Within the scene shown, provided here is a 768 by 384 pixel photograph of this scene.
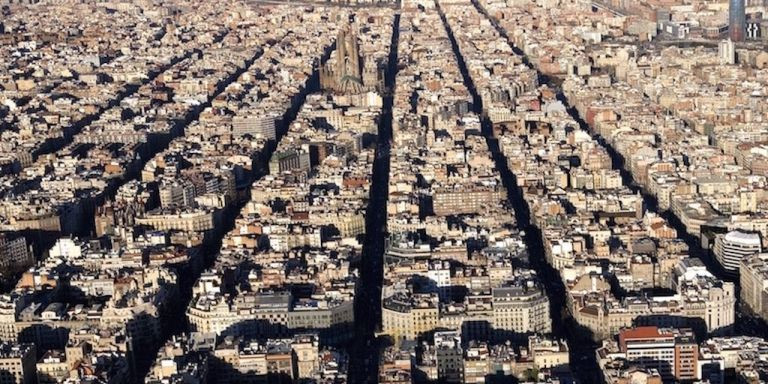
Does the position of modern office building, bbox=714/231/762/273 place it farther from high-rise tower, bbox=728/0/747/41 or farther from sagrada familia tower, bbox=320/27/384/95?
high-rise tower, bbox=728/0/747/41

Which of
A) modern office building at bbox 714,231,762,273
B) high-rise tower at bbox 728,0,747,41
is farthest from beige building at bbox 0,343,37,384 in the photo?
high-rise tower at bbox 728,0,747,41

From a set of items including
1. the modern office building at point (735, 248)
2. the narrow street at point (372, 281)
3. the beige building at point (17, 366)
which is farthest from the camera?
the modern office building at point (735, 248)

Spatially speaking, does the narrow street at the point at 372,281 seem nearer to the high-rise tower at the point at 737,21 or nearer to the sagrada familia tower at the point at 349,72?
the sagrada familia tower at the point at 349,72

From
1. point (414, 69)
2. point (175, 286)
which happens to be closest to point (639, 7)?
point (414, 69)

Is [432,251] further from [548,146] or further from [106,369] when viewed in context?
[548,146]

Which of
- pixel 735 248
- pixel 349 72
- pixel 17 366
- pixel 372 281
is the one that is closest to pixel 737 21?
pixel 349 72

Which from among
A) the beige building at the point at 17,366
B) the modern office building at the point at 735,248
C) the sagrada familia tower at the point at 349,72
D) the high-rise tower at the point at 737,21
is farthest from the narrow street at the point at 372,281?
the high-rise tower at the point at 737,21

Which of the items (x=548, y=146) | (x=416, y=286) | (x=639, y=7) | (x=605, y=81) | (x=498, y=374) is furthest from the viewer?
(x=639, y=7)

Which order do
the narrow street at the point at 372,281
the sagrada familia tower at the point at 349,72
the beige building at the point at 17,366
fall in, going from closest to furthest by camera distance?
the beige building at the point at 17,366 → the narrow street at the point at 372,281 → the sagrada familia tower at the point at 349,72
